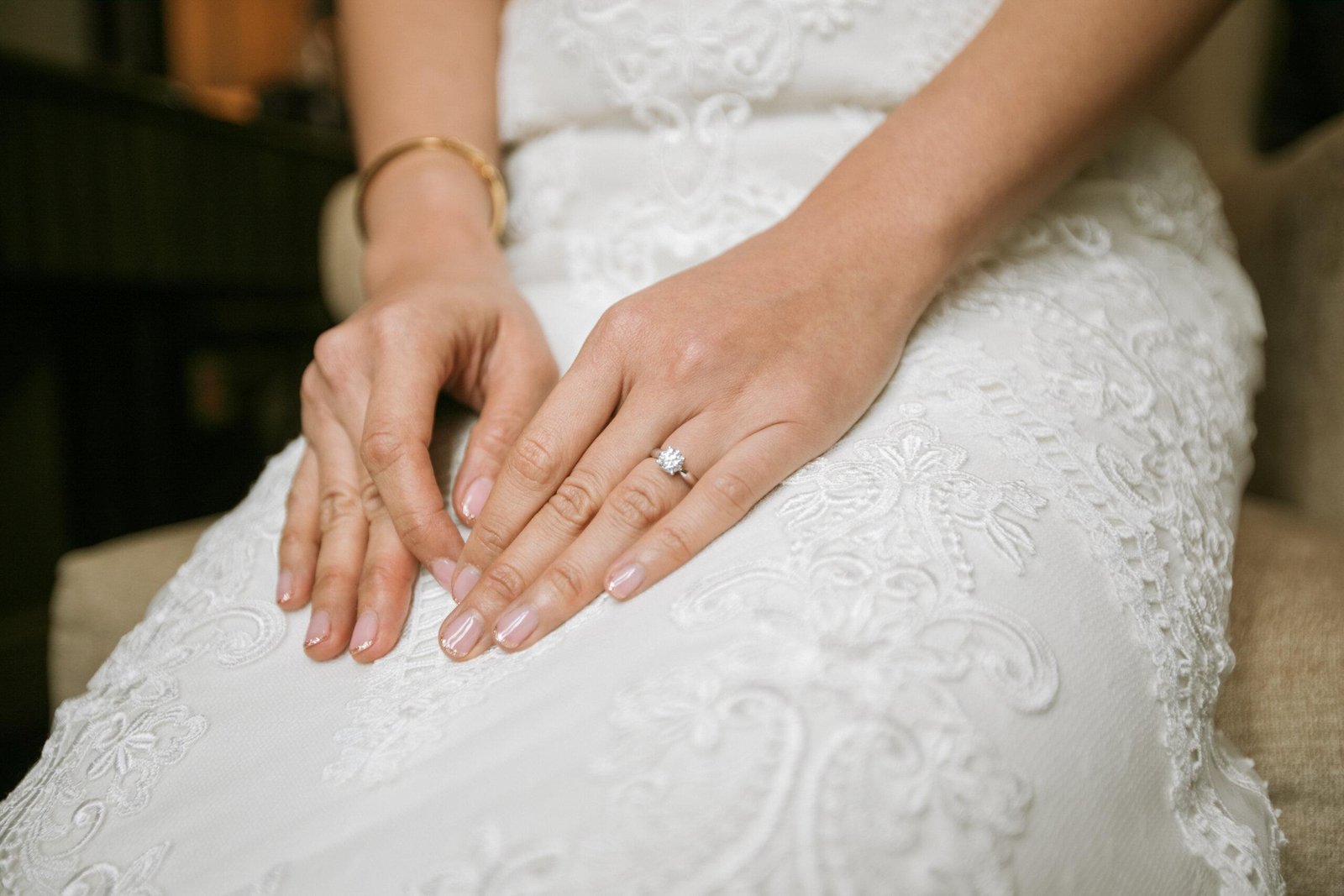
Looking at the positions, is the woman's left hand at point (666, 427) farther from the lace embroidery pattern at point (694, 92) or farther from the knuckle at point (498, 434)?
the lace embroidery pattern at point (694, 92)

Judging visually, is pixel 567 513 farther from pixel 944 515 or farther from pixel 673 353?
pixel 944 515

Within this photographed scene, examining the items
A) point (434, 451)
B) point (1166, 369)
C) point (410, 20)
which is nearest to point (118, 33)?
point (410, 20)

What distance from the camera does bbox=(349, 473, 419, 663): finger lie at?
51cm

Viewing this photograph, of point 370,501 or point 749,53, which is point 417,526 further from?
point 749,53

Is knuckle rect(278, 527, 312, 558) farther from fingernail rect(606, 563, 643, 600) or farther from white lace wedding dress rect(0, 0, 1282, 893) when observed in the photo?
fingernail rect(606, 563, 643, 600)

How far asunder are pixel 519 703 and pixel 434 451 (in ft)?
0.98

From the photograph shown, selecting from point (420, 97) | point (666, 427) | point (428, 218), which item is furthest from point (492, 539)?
point (420, 97)

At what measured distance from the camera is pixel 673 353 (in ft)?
1.73

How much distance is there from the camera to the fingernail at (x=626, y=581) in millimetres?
469

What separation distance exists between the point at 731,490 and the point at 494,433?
8.1 inches

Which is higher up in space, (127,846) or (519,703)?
(519,703)

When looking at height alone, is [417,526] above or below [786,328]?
below

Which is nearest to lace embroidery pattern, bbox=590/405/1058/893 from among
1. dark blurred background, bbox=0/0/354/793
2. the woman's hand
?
the woman's hand

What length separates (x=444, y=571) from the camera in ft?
1.81
